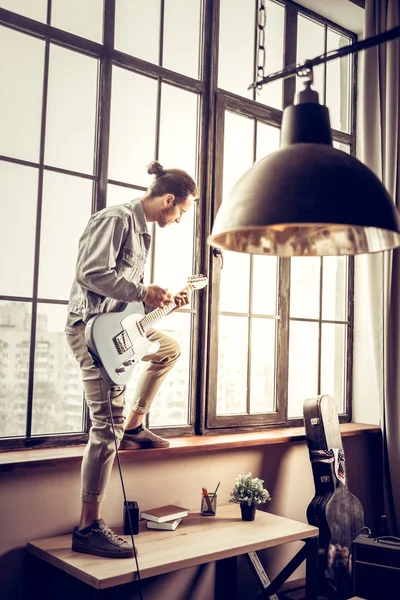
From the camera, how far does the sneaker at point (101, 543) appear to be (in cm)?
247

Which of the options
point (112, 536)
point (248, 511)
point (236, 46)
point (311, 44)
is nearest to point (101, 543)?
point (112, 536)

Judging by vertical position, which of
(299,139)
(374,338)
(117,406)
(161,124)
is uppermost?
(161,124)

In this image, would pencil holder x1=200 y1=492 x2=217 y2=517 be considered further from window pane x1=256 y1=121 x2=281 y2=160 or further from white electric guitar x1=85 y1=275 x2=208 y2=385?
window pane x1=256 y1=121 x2=281 y2=160

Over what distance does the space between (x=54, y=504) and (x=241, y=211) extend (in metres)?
1.71

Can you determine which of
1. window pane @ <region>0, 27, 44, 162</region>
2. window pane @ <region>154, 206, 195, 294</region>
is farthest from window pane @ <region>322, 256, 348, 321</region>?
window pane @ <region>0, 27, 44, 162</region>

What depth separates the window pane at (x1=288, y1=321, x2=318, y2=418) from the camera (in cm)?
414

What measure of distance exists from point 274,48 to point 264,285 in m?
1.48

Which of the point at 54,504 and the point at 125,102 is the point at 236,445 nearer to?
the point at 54,504

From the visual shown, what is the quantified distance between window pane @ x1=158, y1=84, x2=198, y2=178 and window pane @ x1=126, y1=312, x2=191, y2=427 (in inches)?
32.0

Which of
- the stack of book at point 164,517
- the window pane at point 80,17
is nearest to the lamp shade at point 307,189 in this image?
the stack of book at point 164,517

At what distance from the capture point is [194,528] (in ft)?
9.45

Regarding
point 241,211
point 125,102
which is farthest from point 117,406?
point 125,102

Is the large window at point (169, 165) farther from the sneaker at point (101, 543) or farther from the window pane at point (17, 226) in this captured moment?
the sneaker at point (101, 543)

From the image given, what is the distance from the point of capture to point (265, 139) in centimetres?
404
